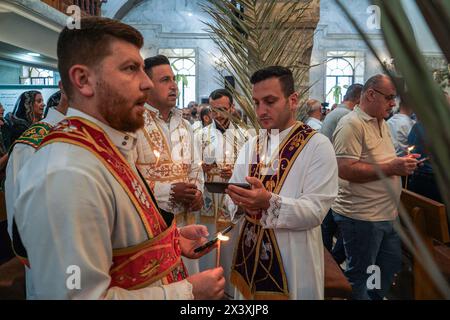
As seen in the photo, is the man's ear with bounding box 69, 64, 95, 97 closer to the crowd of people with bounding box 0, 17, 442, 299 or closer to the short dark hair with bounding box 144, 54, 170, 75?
the crowd of people with bounding box 0, 17, 442, 299

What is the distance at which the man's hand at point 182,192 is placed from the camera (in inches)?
113

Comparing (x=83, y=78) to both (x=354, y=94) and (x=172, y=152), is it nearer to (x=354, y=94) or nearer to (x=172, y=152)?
(x=172, y=152)

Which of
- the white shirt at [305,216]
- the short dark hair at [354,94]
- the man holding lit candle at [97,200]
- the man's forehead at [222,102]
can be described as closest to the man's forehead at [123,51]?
the man holding lit candle at [97,200]

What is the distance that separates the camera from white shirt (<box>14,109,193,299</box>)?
105cm

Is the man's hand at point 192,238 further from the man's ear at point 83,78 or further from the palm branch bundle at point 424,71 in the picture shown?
the palm branch bundle at point 424,71

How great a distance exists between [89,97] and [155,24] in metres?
17.7

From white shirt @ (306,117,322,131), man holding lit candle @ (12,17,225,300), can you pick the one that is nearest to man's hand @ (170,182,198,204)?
man holding lit candle @ (12,17,225,300)

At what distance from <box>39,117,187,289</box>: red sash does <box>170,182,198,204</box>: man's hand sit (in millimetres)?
1443

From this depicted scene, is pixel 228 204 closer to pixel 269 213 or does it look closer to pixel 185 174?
pixel 269 213

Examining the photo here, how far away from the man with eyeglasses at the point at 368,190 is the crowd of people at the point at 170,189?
0.4 inches

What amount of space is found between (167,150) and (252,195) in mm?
1380
